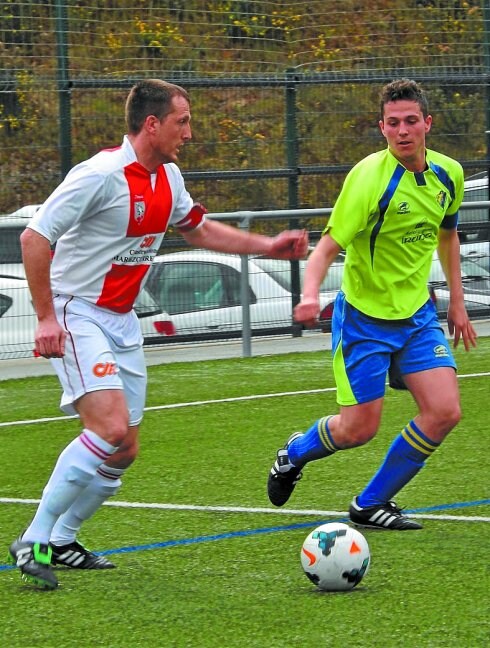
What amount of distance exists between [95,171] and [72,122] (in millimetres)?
8387

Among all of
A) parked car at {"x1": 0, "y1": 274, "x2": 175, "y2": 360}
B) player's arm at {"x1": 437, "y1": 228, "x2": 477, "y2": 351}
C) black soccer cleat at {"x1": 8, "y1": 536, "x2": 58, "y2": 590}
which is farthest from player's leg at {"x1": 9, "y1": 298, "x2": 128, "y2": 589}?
parked car at {"x1": 0, "y1": 274, "x2": 175, "y2": 360}

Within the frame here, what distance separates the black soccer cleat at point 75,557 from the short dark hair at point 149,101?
5.62ft

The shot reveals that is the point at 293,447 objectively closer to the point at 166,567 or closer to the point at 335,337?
the point at 335,337

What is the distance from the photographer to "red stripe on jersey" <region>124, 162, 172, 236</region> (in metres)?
5.53

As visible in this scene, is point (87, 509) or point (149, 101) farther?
point (87, 509)

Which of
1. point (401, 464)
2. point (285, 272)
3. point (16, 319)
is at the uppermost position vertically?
point (401, 464)

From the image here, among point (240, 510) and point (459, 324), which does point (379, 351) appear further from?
point (240, 510)

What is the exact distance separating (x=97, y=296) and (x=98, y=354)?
267 mm

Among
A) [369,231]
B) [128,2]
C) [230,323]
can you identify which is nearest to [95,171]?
[369,231]

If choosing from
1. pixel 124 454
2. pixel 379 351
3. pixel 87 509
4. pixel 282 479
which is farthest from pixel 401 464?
pixel 87 509

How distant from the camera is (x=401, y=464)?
6316 mm

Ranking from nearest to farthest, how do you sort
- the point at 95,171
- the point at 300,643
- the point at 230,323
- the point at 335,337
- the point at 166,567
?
the point at 300,643 → the point at 95,171 → the point at 166,567 → the point at 335,337 → the point at 230,323

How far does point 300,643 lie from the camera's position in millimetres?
4664

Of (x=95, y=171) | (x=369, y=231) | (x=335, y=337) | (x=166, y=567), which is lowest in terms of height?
(x=166, y=567)
